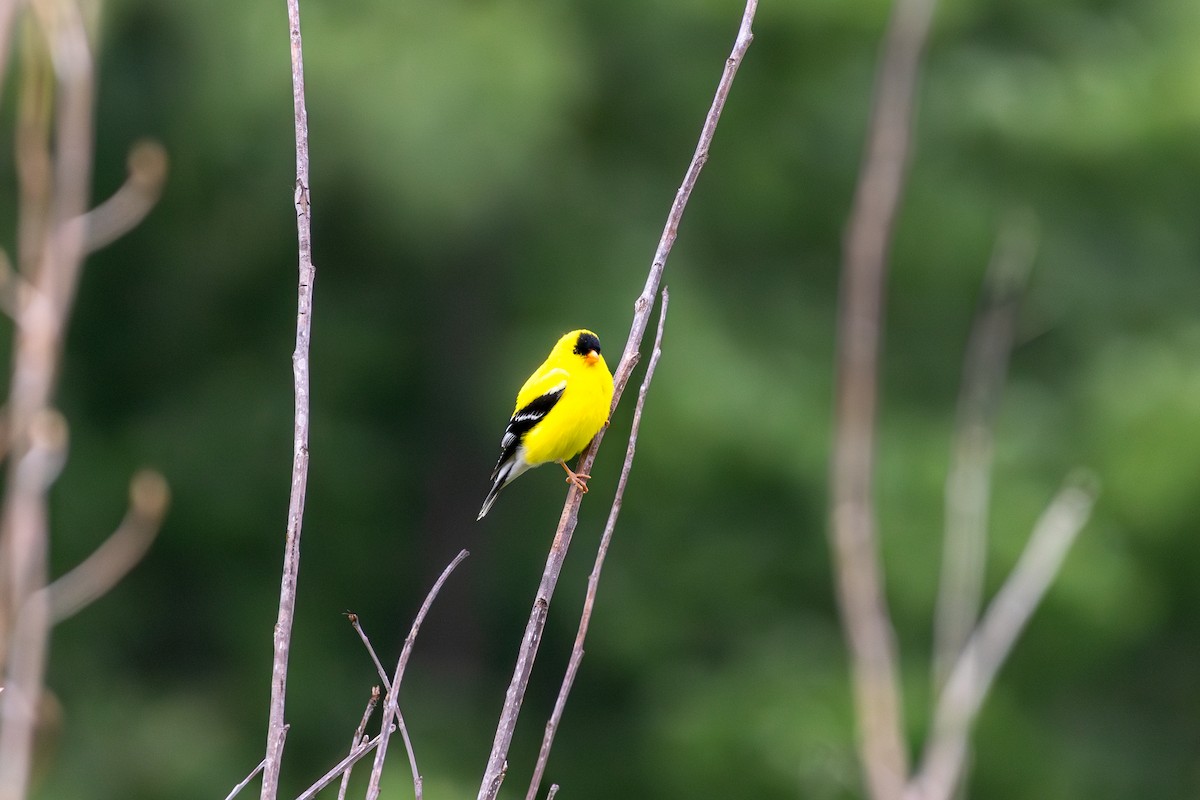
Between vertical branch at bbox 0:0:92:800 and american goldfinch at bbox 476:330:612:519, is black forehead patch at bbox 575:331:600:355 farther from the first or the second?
vertical branch at bbox 0:0:92:800

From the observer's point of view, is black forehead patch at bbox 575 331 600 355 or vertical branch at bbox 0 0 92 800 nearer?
vertical branch at bbox 0 0 92 800

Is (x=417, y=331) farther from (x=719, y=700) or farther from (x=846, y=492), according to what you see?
(x=846, y=492)

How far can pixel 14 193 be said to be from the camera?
1083 cm

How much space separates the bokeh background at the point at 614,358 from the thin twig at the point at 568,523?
22.4 ft

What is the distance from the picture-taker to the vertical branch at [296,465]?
6.18 ft

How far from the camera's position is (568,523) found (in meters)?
2.40

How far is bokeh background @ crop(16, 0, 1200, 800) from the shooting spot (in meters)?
9.87

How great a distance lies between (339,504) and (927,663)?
486cm

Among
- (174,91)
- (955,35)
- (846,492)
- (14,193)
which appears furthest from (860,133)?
(846,492)

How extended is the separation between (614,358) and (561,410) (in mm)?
4592

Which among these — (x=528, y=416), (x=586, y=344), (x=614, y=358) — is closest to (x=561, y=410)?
(x=528, y=416)

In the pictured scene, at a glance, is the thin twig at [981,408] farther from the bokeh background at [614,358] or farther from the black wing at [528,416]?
the black wing at [528,416]

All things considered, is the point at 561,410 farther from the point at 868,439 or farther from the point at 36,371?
the point at 868,439

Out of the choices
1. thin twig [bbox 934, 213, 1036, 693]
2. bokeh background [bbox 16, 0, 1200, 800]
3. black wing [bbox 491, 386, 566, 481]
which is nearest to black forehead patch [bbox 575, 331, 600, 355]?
black wing [bbox 491, 386, 566, 481]
